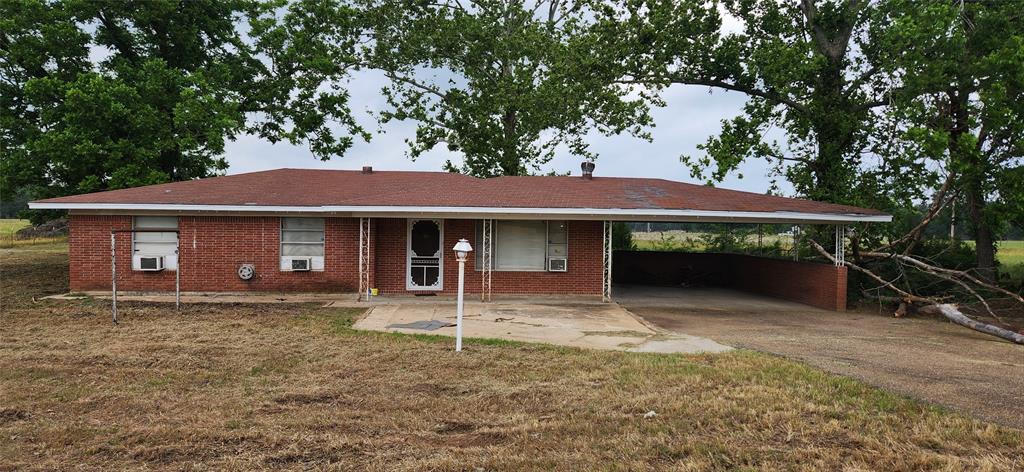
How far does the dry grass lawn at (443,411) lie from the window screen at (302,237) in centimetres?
552

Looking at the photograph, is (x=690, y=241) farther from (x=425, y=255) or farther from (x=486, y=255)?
(x=425, y=255)

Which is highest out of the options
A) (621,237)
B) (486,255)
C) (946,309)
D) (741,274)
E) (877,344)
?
(621,237)

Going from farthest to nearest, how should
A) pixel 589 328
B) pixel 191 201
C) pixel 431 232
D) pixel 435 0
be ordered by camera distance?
pixel 435 0 < pixel 431 232 < pixel 191 201 < pixel 589 328

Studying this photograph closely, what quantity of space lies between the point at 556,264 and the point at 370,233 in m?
4.54

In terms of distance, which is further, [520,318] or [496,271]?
[496,271]

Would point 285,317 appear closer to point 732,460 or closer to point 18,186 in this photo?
point 732,460

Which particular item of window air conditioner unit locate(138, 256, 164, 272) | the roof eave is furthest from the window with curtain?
window air conditioner unit locate(138, 256, 164, 272)

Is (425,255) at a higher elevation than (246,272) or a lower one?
higher

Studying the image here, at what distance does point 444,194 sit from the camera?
1372cm

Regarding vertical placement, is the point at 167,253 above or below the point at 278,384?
above

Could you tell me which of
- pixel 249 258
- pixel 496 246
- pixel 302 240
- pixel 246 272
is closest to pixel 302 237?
pixel 302 240

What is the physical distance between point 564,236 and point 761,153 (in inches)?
347

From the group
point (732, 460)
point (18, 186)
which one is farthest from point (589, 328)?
point (18, 186)

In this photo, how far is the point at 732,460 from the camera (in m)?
4.25
